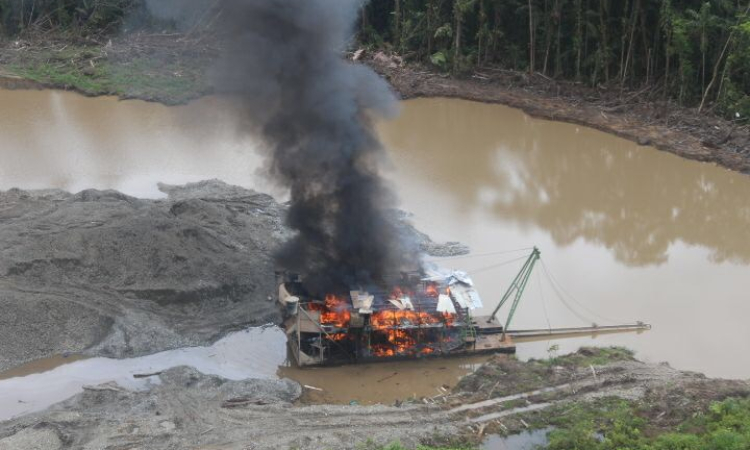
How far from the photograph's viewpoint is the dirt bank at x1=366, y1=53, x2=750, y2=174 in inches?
1088

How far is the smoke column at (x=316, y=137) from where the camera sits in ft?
60.0

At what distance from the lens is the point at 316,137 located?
18359 millimetres

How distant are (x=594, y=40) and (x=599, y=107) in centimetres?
336

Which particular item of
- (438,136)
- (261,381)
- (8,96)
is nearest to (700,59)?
(438,136)

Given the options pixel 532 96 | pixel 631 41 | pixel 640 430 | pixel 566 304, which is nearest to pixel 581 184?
pixel 566 304

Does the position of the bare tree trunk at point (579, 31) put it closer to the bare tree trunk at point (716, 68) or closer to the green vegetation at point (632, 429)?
the bare tree trunk at point (716, 68)

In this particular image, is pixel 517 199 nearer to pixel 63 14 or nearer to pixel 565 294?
pixel 565 294

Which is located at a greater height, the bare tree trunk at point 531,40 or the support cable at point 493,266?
the bare tree trunk at point 531,40

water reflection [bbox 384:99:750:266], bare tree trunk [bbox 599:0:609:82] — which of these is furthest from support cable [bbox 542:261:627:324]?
bare tree trunk [bbox 599:0:609:82]

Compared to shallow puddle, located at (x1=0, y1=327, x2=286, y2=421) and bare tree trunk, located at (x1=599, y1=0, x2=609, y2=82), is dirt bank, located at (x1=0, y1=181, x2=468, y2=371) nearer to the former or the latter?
shallow puddle, located at (x1=0, y1=327, x2=286, y2=421)

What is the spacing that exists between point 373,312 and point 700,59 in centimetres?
1946

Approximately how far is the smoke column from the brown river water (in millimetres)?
2421

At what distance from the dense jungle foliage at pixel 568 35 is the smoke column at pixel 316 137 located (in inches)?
192

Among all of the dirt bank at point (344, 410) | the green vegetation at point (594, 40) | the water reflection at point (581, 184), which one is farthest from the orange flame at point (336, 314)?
the green vegetation at point (594, 40)
